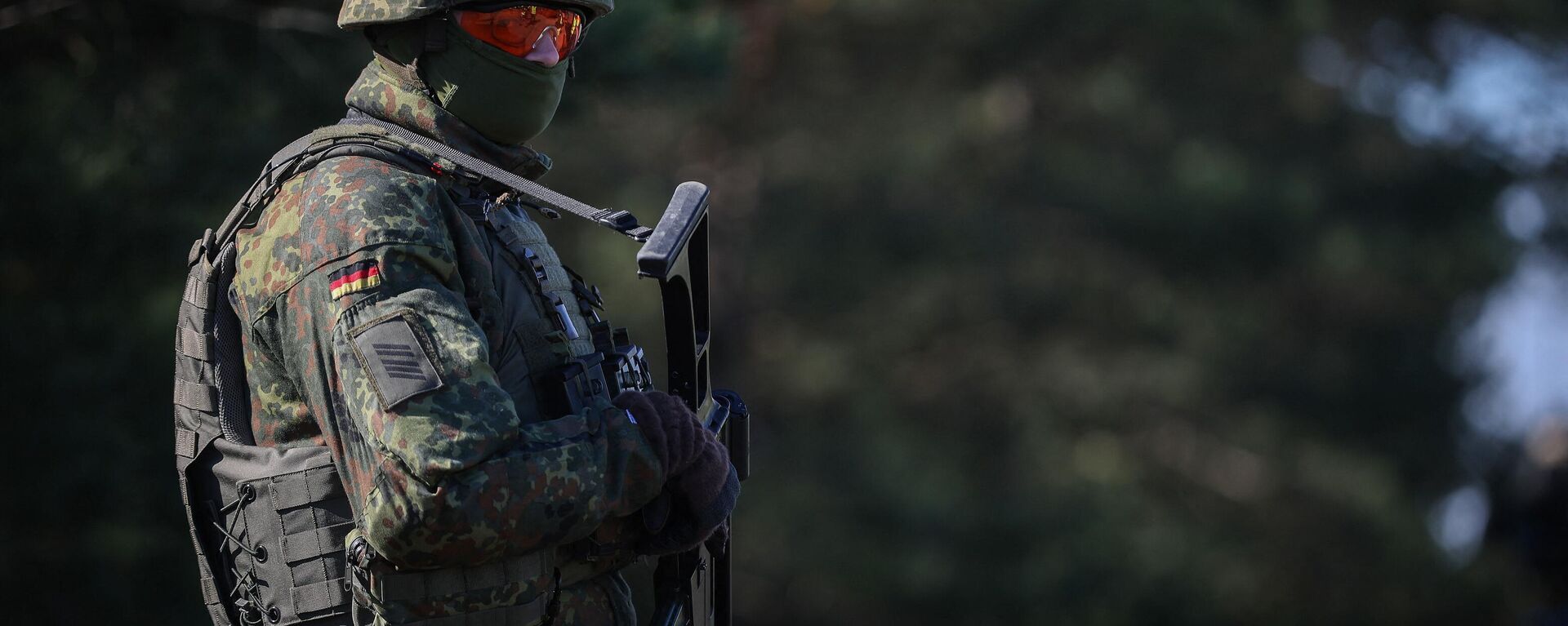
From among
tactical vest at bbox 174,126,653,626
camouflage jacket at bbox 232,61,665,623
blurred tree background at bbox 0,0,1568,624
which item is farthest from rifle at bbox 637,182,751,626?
blurred tree background at bbox 0,0,1568,624

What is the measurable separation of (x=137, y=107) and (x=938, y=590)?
571 centimetres

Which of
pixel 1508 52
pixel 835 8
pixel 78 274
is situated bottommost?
pixel 78 274

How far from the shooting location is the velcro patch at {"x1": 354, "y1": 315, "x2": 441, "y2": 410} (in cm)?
160

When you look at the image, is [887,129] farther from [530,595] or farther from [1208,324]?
[530,595]

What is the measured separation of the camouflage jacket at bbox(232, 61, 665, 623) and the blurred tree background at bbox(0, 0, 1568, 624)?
6112mm

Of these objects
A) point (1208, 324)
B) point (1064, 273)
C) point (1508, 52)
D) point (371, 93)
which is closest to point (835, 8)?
point (1064, 273)

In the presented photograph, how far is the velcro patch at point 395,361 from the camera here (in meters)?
1.60

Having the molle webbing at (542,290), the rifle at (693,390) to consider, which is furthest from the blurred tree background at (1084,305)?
the molle webbing at (542,290)

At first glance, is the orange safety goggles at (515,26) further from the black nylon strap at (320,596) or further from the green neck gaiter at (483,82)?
the black nylon strap at (320,596)

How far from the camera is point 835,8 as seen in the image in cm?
923

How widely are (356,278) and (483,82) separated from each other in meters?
0.44

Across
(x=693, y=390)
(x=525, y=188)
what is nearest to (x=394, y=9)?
(x=525, y=188)

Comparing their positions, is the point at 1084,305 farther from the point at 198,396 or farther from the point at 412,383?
the point at 412,383

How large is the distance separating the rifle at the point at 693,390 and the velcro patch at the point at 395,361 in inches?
14.3
